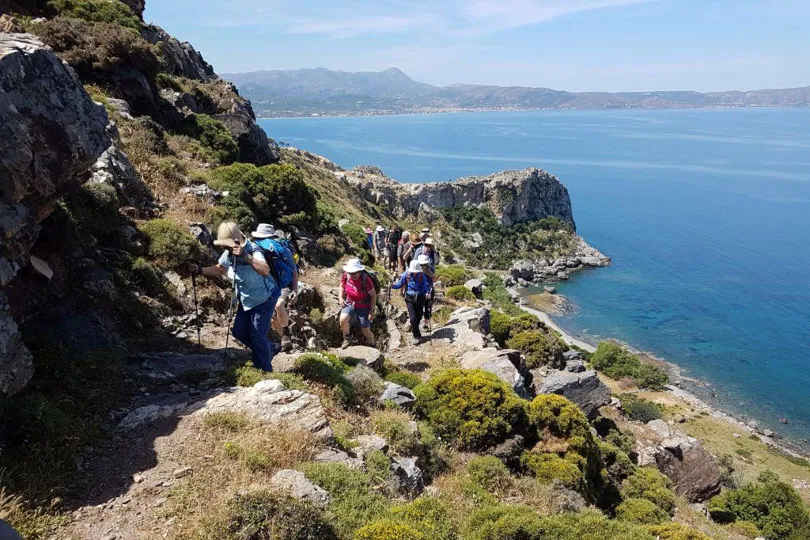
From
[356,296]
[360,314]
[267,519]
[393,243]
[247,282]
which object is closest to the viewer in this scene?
[267,519]

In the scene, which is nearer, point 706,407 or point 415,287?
point 415,287

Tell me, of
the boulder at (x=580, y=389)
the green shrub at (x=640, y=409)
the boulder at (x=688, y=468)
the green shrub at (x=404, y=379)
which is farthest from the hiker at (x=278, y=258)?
the green shrub at (x=640, y=409)

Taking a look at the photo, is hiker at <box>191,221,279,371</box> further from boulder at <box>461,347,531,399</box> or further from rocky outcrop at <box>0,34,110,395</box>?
boulder at <box>461,347,531,399</box>

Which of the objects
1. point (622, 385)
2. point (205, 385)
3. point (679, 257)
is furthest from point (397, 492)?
point (679, 257)

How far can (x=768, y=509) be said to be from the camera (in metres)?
20.4

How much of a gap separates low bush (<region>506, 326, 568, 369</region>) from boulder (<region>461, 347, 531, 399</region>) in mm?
4402

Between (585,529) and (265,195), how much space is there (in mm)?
15696

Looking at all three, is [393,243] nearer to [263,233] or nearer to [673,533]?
[263,233]

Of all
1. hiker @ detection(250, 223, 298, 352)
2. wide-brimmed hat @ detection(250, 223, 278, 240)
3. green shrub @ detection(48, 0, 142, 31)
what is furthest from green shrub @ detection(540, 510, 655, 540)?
green shrub @ detection(48, 0, 142, 31)

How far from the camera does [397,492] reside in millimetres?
6363

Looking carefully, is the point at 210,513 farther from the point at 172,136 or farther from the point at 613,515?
the point at 172,136

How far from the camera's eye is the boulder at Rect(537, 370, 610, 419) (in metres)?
14.9

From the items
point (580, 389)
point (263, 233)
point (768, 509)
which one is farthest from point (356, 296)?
point (768, 509)

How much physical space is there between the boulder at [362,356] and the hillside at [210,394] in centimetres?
9
